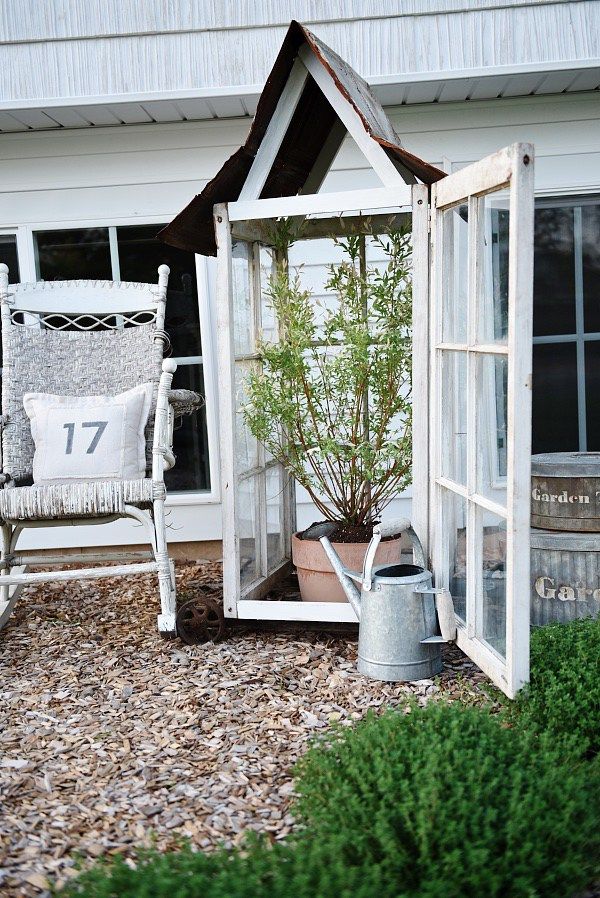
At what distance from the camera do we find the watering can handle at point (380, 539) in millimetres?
2639

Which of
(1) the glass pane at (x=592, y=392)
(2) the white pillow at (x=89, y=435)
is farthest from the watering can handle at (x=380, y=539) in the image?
(1) the glass pane at (x=592, y=392)

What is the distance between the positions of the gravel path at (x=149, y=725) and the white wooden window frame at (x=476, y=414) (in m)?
0.26

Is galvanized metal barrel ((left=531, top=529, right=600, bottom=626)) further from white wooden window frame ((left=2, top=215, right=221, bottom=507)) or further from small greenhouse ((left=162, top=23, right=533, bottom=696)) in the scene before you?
white wooden window frame ((left=2, top=215, right=221, bottom=507))

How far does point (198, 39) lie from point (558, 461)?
2.53 metres

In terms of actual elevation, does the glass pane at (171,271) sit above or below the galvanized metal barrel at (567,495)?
above

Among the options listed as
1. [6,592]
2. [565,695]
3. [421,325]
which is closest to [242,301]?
[421,325]

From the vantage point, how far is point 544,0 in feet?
12.8

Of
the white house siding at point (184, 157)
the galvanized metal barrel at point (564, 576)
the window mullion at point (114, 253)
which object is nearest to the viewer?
the galvanized metal barrel at point (564, 576)

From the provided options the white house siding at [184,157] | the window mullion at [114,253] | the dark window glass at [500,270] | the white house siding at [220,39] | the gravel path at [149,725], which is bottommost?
the gravel path at [149,725]

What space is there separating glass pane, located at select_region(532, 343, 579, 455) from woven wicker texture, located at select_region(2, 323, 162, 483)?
1976mm

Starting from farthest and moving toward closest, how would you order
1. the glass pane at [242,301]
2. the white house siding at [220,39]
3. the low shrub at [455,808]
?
the white house siding at [220,39]
the glass pane at [242,301]
the low shrub at [455,808]

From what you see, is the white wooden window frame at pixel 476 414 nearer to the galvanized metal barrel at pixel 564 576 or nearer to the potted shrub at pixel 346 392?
the potted shrub at pixel 346 392

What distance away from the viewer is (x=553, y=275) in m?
4.36

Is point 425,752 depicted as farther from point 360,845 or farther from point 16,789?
point 16,789
